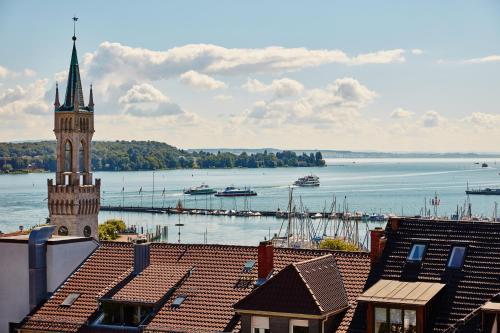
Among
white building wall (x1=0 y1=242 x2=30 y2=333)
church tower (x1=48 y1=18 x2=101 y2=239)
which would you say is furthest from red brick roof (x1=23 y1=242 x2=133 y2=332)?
church tower (x1=48 y1=18 x2=101 y2=239)

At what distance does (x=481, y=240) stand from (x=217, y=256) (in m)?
8.24

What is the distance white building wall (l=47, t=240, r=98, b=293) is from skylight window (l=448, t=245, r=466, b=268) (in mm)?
12483

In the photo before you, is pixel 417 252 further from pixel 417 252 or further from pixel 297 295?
pixel 297 295

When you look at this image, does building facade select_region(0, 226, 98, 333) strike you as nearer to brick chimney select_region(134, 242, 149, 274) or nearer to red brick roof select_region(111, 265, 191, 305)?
brick chimney select_region(134, 242, 149, 274)

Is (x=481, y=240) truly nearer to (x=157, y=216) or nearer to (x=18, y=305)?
(x=18, y=305)

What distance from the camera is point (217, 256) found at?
28672 mm

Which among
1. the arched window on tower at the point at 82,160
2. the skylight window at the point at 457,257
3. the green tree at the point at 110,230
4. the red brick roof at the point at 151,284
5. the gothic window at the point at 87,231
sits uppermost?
the arched window on tower at the point at 82,160

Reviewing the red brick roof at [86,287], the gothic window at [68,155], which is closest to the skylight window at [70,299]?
the red brick roof at [86,287]

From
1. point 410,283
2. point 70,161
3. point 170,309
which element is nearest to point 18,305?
point 170,309

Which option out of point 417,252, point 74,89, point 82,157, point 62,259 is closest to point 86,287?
point 62,259

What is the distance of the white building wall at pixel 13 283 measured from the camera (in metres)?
29.7

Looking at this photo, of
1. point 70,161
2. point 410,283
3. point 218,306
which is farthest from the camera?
point 70,161

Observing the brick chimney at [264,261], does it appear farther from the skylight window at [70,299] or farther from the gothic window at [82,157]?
the gothic window at [82,157]

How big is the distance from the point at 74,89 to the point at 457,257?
37647 millimetres
